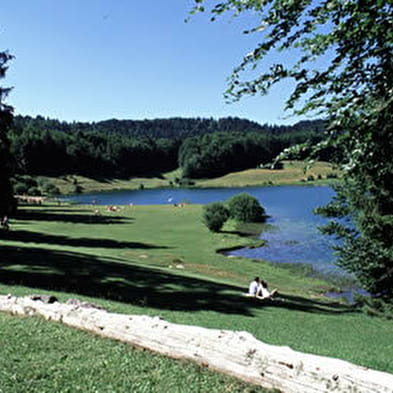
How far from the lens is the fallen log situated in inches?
232

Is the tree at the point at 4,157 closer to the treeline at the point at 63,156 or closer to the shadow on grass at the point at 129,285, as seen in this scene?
the shadow on grass at the point at 129,285

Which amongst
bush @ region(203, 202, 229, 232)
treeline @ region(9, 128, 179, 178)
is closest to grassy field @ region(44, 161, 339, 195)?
treeline @ region(9, 128, 179, 178)

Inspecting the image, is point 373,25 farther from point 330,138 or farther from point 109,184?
point 109,184

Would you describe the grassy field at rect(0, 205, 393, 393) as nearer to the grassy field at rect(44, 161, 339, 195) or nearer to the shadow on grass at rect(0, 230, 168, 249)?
the shadow on grass at rect(0, 230, 168, 249)

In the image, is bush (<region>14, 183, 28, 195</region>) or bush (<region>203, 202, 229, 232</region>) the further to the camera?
bush (<region>14, 183, 28, 195</region>)

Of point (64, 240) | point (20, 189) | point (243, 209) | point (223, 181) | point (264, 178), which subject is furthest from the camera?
point (223, 181)

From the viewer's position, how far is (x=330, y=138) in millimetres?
5672

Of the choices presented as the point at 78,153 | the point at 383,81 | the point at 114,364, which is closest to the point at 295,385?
the point at 114,364

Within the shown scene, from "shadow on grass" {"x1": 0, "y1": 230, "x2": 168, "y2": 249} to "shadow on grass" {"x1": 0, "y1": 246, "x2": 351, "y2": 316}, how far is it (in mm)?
10230

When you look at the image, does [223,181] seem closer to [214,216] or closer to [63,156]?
[63,156]

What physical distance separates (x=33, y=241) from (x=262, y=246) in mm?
24188

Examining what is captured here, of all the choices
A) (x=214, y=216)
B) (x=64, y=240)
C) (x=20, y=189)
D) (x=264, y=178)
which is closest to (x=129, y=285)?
(x=64, y=240)

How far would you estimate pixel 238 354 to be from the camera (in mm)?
7301

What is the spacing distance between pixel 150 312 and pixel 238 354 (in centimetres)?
755
